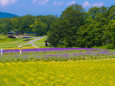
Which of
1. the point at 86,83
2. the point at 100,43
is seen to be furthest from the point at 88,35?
the point at 86,83

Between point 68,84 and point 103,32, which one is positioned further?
point 103,32

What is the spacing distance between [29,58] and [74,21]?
112 ft

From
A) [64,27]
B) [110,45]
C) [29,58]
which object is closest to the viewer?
[29,58]

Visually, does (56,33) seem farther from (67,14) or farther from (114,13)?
(114,13)

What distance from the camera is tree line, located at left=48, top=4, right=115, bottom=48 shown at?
47750mm

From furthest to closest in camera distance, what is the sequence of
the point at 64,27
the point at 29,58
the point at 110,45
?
the point at 64,27
the point at 110,45
the point at 29,58

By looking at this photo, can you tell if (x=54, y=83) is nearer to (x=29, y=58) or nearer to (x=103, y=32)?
(x=29, y=58)

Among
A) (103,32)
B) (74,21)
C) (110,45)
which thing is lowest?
(110,45)

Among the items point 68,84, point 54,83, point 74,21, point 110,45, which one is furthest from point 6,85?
point 74,21

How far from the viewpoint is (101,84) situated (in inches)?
299

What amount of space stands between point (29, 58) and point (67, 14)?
35352 millimetres

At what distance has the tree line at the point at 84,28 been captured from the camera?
47.8 metres

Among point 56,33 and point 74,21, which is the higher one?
point 74,21

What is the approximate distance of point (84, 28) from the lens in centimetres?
5072
